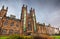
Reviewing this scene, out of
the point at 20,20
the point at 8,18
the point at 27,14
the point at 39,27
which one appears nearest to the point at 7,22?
the point at 8,18

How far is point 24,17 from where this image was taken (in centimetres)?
1942

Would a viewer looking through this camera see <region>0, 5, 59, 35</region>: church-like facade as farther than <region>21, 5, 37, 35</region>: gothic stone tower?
No

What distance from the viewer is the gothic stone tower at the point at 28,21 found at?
61.9ft

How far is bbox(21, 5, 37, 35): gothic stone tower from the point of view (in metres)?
18.9

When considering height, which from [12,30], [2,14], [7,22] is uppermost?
[2,14]

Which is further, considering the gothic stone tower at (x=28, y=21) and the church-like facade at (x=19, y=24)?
the gothic stone tower at (x=28, y=21)

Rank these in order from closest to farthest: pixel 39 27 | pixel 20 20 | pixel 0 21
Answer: pixel 0 21 → pixel 20 20 → pixel 39 27

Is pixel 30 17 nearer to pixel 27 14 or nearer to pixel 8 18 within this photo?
pixel 27 14

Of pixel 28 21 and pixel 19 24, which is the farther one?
pixel 28 21

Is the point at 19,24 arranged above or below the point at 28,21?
below

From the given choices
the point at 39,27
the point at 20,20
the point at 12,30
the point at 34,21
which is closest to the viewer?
the point at 12,30

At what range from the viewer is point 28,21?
65.3ft

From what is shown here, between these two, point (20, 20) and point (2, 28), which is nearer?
point (2, 28)

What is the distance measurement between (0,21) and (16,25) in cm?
289
